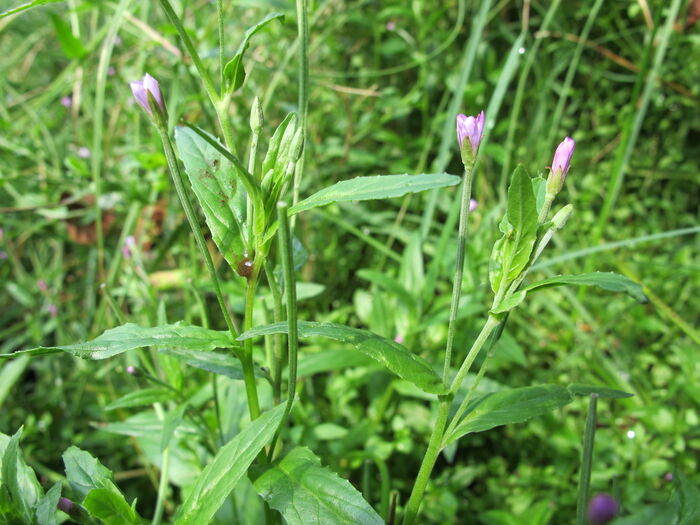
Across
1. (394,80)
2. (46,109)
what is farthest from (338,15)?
(46,109)

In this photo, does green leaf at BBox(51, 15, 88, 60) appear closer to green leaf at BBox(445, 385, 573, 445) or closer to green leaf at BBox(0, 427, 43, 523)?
green leaf at BBox(0, 427, 43, 523)

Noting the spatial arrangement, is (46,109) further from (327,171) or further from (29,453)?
(29,453)

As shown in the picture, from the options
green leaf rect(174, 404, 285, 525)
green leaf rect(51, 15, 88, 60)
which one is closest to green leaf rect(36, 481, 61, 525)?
green leaf rect(174, 404, 285, 525)

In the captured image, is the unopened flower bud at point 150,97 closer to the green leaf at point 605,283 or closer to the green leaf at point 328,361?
the green leaf at point 605,283

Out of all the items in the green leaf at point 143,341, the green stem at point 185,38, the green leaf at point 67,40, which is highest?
the green stem at point 185,38

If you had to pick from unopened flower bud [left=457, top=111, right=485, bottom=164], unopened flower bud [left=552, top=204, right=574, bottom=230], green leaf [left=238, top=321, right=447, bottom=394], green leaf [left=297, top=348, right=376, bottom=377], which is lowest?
green leaf [left=297, top=348, right=376, bottom=377]

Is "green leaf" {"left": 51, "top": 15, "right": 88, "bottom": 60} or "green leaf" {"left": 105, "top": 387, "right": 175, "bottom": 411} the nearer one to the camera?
"green leaf" {"left": 105, "top": 387, "right": 175, "bottom": 411}

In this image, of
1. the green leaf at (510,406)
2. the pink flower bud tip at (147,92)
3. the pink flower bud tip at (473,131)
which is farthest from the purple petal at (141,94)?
the green leaf at (510,406)
